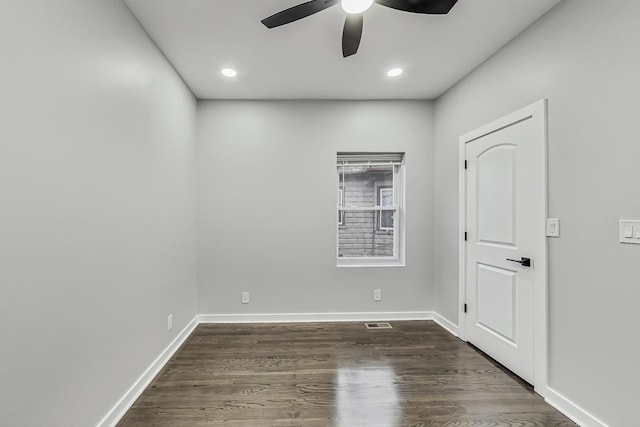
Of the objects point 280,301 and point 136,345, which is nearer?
point 136,345

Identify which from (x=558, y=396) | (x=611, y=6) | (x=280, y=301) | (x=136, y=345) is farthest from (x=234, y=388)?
(x=611, y=6)

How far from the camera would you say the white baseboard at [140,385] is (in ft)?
5.61

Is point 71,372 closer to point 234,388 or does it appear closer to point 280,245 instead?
point 234,388

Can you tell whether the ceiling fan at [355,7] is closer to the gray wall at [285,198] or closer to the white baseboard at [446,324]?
the gray wall at [285,198]

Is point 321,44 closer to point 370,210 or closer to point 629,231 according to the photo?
point 370,210

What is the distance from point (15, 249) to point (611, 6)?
3.14 m

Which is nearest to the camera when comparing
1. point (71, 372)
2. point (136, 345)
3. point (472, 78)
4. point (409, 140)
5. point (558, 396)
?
point (71, 372)

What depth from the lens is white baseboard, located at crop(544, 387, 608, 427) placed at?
167 cm

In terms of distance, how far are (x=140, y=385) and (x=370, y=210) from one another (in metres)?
2.82

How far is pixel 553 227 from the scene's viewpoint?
1.92m

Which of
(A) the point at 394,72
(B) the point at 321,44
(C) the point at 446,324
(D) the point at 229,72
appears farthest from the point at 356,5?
(C) the point at 446,324

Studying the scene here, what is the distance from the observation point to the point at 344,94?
10.7 ft

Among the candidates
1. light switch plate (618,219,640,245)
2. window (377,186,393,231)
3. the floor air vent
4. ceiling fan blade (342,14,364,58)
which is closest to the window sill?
window (377,186,393,231)

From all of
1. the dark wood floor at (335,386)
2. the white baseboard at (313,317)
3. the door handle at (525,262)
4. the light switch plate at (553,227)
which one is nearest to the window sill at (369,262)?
the white baseboard at (313,317)
